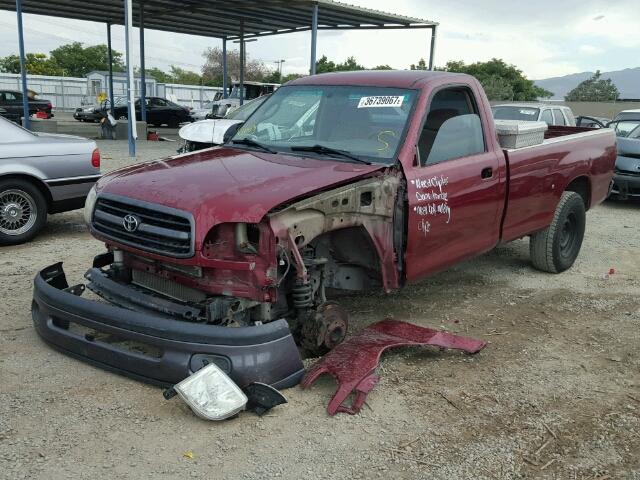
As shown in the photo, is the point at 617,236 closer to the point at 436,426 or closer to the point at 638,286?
the point at 638,286

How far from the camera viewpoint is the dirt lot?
2908 millimetres

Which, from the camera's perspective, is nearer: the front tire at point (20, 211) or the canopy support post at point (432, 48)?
the front tire at point (20, 211)

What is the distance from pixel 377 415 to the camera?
3.39 m

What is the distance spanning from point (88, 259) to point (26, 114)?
46.1 feet

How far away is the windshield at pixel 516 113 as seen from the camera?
12000 millimetres

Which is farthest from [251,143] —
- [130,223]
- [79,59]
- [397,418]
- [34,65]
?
[79,59]

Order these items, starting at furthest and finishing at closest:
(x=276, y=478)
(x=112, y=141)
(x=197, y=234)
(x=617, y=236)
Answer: (x=112, y=141)
(x=617, y=236)
(x=197, y=234)
(x=276, y=478)

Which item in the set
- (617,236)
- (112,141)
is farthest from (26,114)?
(617,236)

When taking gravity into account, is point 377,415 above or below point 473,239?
below

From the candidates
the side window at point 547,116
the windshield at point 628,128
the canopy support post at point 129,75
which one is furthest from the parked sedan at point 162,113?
the windshield at point 628,128

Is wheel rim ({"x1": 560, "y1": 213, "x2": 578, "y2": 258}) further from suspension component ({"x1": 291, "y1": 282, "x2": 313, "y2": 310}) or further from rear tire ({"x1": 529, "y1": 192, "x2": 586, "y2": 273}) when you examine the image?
suspension component ({"x1": 291, "y1": 282, "x2": 313, "y2": 310})

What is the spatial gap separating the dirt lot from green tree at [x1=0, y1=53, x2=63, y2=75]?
72.1m

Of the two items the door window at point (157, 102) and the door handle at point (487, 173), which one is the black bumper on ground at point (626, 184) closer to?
the door handle at point (487, 173)

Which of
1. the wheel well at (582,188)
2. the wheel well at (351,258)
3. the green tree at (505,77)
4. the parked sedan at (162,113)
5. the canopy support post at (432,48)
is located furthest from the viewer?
the green tree at (505,77)
